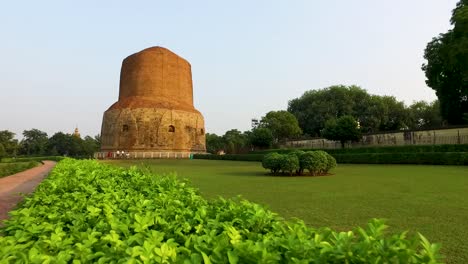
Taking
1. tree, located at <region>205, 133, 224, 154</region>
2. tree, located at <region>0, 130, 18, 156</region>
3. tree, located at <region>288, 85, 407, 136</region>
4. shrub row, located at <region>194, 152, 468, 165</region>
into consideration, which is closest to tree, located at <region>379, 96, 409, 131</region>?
tree, located at <region>288, 85, 407, 136</region>

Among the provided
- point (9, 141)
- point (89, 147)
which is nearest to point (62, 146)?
point (89, 147)

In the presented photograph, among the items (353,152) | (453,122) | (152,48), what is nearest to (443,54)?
(353,152)

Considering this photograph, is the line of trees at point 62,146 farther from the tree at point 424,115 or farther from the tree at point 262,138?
the tree at point 424,115

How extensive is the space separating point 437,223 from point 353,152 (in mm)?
18905

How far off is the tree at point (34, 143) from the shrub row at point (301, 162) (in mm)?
59709

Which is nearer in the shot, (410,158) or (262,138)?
(410,158)

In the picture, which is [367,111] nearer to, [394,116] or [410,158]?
[394,116]

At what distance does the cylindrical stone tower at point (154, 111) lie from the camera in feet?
124

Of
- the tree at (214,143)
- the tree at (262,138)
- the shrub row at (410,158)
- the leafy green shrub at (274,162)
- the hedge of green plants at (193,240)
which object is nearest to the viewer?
the hedge of green plants at (193,240)

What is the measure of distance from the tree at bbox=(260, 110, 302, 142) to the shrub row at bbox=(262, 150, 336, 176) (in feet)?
98.9

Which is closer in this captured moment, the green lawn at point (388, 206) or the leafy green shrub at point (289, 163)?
the green lawn at point (388, 206)

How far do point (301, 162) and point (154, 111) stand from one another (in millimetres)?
27685

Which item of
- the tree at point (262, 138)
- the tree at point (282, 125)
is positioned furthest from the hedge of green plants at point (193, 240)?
the tree at point (282, 125)

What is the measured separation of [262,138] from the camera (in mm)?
36625
